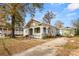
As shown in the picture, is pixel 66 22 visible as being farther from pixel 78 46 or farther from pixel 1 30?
pixel 1 30

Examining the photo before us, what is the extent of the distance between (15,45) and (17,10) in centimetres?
35

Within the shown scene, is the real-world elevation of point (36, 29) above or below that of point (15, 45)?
above

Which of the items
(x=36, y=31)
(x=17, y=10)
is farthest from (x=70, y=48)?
(x=17, y=10)

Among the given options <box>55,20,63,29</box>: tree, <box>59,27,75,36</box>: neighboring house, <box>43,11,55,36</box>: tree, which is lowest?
<box>59,27,75,36</box>: neighboring house

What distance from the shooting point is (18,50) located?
9.30ft

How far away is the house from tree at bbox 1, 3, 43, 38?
8 centimetres

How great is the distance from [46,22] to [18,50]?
39 centimetres

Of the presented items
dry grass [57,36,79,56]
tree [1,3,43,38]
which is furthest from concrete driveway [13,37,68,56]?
tree [1,3,43,38]

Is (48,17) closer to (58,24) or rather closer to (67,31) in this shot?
(58,24)

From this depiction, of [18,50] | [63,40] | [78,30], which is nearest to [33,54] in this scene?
[18,50]

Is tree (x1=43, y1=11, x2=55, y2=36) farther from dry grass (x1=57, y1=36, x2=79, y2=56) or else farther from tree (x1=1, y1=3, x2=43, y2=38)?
dry grass (x1=57, y1=36, x2=79, y2=56)

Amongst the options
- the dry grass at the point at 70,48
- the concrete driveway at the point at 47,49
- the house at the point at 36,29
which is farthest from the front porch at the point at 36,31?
the dry grass at the point at 70,48

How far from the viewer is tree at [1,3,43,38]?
9.36 feet

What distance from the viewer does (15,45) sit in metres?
2.85
